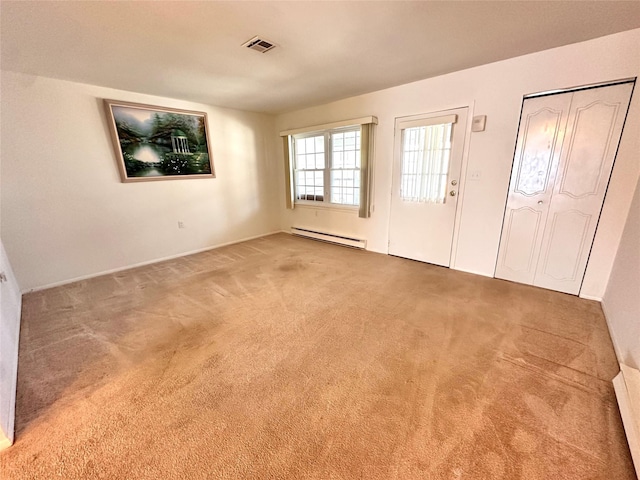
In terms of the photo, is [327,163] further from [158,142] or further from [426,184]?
[158,142]

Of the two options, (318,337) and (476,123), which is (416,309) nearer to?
(318,337)

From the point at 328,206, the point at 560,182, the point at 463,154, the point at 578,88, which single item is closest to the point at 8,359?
the point at 328,206

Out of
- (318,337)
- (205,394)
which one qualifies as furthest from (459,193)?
(205,394)

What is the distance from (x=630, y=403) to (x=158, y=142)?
5.18m

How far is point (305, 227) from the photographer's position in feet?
17.2

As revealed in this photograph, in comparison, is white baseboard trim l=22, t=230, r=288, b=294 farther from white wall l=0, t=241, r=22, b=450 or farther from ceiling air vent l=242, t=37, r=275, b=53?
ceiling air vent l=242, t=37, r=275, b=53

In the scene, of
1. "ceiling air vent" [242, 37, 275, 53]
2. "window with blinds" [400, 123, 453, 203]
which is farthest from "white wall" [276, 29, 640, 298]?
"ceiling air vent" [242, 37, 275, 53]

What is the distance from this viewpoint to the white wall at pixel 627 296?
Answer: 166 centimetres

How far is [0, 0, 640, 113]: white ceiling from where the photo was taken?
1786 millimetres

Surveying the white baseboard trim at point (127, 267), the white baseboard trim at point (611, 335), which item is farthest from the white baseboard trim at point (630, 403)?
the white baseboard trim at point (127, 267)

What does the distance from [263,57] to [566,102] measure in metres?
3.00

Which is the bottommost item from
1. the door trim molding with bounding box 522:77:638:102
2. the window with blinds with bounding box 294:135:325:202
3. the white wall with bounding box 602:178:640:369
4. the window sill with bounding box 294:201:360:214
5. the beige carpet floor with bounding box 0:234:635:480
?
the beige carpet floor with bounding box 0:234:635:480

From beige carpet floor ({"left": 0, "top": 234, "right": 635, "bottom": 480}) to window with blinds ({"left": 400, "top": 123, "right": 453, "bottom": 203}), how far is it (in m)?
1.36

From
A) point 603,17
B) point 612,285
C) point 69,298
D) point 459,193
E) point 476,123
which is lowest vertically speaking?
point 69,298
